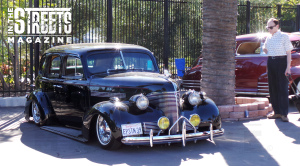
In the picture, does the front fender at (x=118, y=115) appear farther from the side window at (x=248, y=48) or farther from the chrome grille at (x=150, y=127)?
the side window at (x=248, y=48)

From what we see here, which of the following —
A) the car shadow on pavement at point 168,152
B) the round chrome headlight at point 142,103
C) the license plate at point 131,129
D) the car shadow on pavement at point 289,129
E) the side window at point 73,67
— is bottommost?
the car shadow on pavement at point 168,152

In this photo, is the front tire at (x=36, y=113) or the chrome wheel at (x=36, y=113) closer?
the front tire at (x=36, y=113)

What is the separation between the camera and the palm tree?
9125 millimetres

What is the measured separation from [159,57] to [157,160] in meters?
9.73

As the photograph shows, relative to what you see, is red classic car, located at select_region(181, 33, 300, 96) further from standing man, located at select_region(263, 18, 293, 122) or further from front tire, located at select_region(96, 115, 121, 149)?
front tire, located at select_region(96, 115, 121, 149)

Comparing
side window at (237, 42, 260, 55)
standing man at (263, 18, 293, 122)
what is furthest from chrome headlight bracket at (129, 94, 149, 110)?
side window at (237, 42, 260, 55)

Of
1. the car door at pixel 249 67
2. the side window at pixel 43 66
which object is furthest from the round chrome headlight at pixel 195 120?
the car door at pixel 249 67

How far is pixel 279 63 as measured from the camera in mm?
8547

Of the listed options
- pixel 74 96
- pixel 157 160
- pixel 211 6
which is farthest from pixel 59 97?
pixel 211 6

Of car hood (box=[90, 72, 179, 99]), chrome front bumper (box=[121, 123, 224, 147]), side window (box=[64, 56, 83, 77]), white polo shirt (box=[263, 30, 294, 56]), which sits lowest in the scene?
chrome front bumper (box=[121, 123, 224, 147])

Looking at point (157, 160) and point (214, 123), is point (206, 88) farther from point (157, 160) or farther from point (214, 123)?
point (157, 160)

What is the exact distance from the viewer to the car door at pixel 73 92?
718 cm

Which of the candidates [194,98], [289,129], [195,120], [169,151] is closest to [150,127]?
[169,151]

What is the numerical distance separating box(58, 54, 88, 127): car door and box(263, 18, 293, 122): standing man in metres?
3.89
